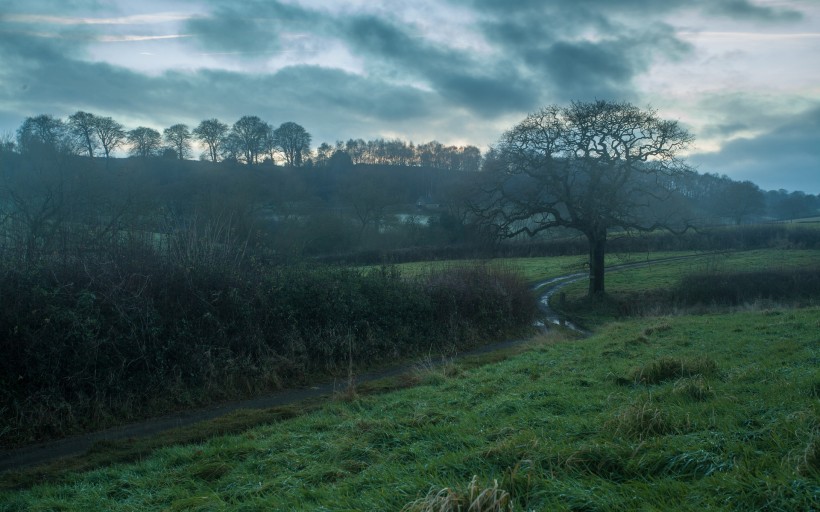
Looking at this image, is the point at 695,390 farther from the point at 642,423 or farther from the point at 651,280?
the point at 651,280

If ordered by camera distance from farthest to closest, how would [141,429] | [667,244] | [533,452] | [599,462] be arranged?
[667,244]
[141,429]
[533,452]
[599,462]

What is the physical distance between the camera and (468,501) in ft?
12.0

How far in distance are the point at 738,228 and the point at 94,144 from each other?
54.0 meters

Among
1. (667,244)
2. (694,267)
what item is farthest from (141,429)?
(667,244)

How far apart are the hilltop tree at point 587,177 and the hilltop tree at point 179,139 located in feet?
74.4

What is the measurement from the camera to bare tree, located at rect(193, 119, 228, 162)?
45125 mm

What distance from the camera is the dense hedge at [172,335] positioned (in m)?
11.0

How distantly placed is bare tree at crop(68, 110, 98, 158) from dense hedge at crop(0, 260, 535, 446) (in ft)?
48.5

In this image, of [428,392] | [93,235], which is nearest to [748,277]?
[428,392]

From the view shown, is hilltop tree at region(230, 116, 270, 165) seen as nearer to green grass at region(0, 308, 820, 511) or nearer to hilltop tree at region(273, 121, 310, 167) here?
hilltop tree at region(273, 121, 310, 167)

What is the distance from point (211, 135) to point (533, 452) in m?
46.3

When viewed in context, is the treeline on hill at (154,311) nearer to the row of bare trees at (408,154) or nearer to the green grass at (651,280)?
the green grass at (651,280)

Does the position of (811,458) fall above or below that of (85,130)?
below

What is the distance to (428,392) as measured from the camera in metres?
9.77
